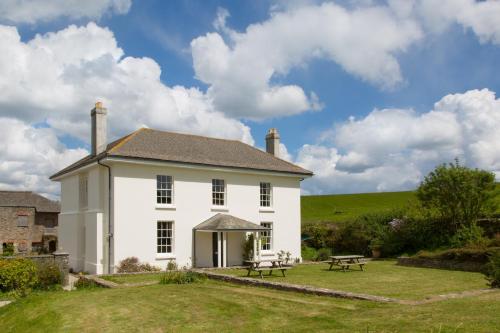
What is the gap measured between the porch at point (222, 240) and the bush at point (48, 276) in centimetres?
792

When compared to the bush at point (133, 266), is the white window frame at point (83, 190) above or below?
above

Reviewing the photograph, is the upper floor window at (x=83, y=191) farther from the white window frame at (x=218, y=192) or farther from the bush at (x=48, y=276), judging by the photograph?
the bush at (x=48, y=276)

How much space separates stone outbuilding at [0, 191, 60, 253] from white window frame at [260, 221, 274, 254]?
28287mm

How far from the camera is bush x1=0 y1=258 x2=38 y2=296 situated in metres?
17.2

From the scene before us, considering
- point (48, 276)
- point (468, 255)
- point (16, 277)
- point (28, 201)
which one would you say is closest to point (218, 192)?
point (48, 276)

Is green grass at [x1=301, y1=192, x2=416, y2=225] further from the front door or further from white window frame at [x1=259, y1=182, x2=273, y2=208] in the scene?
the front door

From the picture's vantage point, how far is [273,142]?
1289 inches

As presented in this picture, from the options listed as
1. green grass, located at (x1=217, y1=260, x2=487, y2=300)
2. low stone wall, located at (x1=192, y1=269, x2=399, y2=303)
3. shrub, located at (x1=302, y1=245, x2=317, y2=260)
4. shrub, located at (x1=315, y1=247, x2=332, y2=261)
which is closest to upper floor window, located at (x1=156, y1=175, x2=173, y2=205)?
→ low stone wall, located at (x1=192, y1=269, x2=399, y2=303)

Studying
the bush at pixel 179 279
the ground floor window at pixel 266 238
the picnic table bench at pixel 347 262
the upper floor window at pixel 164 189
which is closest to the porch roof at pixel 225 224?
the ground floor window at pixel 266 238

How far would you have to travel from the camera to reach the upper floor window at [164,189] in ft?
80.8

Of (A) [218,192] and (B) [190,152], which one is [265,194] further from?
(B) [190,152]

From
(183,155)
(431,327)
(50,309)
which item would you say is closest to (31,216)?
(183,155)

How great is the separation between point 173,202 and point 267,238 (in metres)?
6.69

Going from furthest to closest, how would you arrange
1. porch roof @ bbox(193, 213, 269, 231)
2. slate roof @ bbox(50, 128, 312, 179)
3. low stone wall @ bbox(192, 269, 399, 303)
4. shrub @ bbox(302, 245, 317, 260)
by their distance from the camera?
shrub @ bbox(302, 245, 317, 260) → porch roof @ bbox(193, 213, 269, 231) → slate roof @ bbox(50, 128, 312, 179) → low stone wall @ bbox(192, 269, 399, 303)
